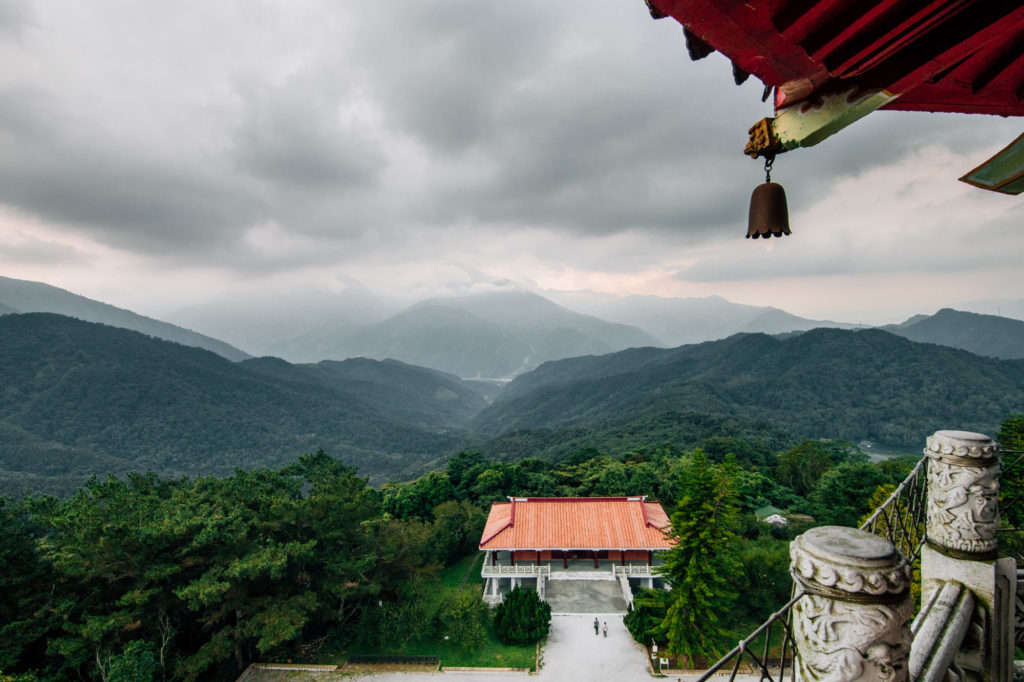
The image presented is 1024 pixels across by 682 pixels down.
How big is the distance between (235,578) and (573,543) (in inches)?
554

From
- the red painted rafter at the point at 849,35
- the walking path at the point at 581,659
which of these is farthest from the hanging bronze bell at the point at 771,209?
the walking path at the point at 581,659

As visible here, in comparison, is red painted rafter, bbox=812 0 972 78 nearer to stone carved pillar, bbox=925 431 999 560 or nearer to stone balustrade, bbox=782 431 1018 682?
stone balustrade, bbox=782 431 1018 682

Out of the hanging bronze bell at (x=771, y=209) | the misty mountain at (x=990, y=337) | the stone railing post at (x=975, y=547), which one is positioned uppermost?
the misty mountain at (x=990, y=337)

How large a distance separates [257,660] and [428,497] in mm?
15114

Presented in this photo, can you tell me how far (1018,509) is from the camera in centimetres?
1586

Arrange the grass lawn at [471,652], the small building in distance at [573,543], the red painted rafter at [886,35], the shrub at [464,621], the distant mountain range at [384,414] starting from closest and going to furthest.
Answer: the red painted rafter at [886,35] → the grass lawn at [471,652] → the shrub at [464,621] → the small building in distance at [573,543] → the distant mountain range at [384,414]

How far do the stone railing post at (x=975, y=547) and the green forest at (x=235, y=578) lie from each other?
11293 millimetres

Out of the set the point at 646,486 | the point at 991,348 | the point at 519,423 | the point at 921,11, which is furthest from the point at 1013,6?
the point at 991,348

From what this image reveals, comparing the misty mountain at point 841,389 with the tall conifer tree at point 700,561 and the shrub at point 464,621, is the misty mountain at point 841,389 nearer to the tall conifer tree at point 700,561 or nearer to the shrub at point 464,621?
the shrub at point 464,621

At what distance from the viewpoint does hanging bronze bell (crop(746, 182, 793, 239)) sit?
171 inches

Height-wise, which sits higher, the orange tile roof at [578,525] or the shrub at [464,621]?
the orange tile roof at [578,525]

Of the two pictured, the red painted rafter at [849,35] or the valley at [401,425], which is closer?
the red painted rafter at [849,35]

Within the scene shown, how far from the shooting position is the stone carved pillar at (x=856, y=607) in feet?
5.82

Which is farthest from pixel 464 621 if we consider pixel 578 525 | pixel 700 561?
pixel 700 561
